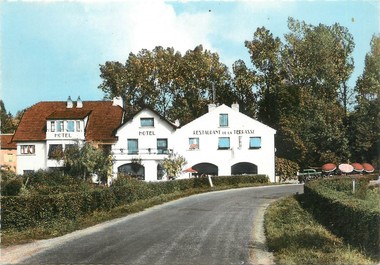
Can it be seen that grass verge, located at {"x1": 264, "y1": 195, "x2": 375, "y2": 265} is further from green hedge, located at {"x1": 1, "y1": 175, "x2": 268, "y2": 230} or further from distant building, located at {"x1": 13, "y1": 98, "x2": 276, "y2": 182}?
distant building, located at {"x1": 13, "y1": 98, "x2": 276, "y2": 182}

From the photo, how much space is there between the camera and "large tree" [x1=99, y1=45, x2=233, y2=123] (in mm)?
67375

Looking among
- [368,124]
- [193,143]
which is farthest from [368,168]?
[193,143]

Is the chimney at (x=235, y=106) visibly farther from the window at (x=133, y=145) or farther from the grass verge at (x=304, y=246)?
the grass verge at (x=304, y=246)

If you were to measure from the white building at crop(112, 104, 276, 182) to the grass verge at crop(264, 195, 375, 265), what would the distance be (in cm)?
3505

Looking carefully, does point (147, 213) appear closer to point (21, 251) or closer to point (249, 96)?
point (21, 251)

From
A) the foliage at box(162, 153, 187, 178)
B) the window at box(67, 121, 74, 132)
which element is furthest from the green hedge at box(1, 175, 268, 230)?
the window at box(67, 121, 74, 132)

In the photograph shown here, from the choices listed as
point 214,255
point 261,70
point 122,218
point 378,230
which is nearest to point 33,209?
point 122,218

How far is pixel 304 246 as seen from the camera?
13.5 metres

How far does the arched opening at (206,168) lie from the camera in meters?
57.0

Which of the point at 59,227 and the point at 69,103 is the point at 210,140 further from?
the point at 59,227

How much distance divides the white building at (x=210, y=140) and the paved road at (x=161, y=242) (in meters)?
32.7

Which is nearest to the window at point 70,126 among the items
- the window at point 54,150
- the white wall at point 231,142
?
the window at point 54,150

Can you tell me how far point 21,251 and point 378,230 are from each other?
952cm

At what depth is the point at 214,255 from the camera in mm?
12859
